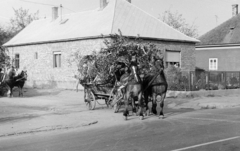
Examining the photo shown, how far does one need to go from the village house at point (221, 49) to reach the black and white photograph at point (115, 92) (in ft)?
28.8

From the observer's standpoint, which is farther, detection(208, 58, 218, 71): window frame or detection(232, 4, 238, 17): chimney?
detection(232, 4, 238, 17): chimney

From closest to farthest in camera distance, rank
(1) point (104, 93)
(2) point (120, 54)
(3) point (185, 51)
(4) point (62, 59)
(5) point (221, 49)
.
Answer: (2) point (120, 54) < (1) point (104, 93) < (4) point (62, 59) < (3) point (185, 51) < (5) point (221, 49)

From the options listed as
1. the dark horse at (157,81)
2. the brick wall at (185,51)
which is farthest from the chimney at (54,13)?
the dark horse at (157,81)

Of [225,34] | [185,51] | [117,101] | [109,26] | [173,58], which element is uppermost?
[225,34]

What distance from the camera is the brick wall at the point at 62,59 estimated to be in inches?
1089

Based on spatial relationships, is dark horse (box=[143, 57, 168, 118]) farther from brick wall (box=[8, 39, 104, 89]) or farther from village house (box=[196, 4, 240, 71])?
village house (box=[196, 4, 240, 71])

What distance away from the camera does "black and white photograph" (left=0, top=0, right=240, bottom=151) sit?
9.10 m

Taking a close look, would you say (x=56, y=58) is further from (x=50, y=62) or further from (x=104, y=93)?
(x=104, y=93)

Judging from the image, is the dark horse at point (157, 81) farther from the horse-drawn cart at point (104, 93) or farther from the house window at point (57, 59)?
the house window at point (57, 59)

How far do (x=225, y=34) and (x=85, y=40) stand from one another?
18952 millimetres

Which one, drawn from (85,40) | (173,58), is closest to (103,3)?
(85,40)

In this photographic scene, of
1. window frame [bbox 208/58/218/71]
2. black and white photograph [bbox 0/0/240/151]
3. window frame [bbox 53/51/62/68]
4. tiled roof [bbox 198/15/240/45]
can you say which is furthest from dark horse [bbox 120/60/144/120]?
window frame [bbox 208/58/218/71]

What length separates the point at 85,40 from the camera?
27.2 metres

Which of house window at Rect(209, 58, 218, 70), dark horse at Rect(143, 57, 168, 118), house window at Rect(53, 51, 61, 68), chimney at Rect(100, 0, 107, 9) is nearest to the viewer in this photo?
dark horse at Rect(143, 57, 168, 118)
